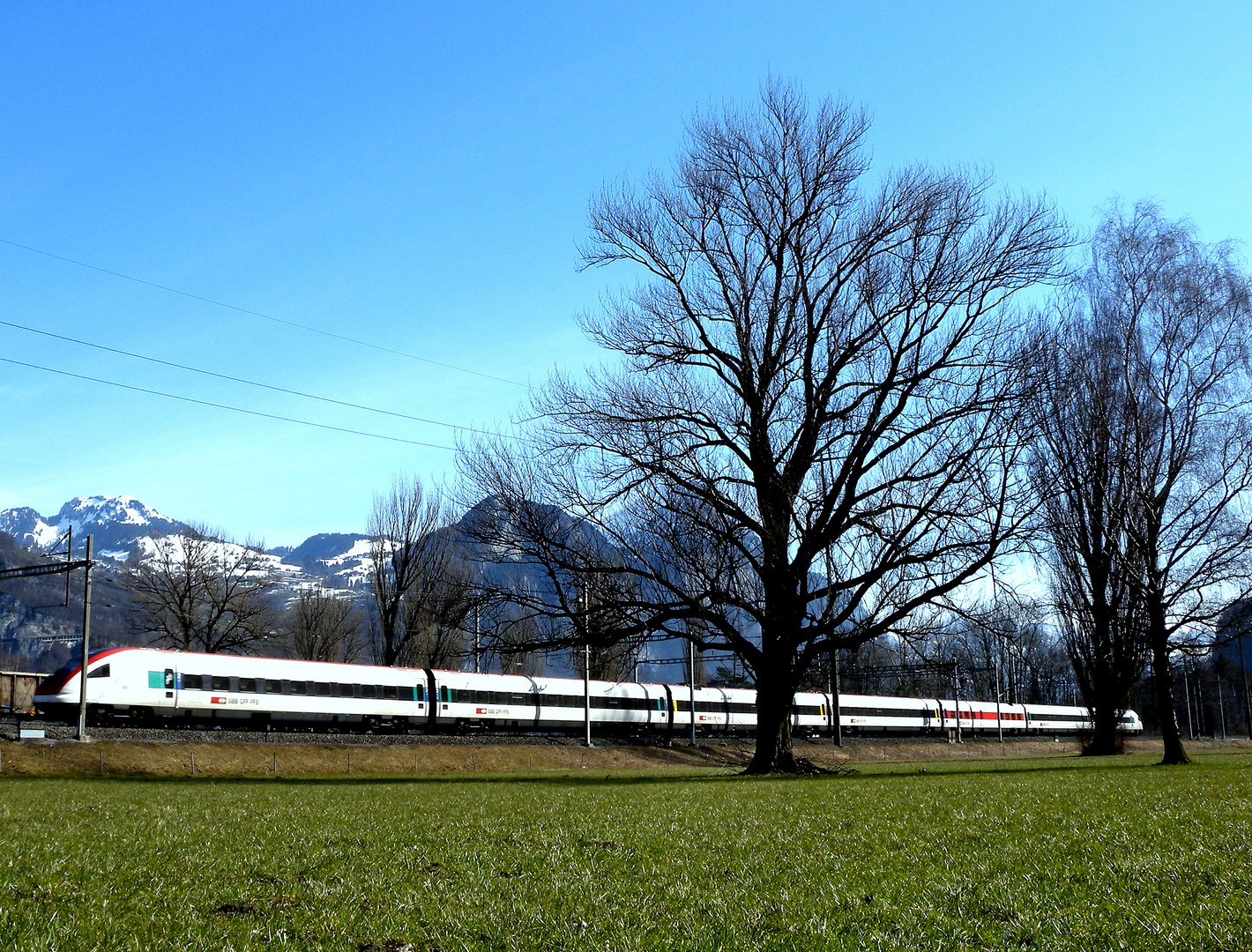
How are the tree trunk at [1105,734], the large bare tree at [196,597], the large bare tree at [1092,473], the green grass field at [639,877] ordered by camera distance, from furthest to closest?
1. the large bare tree at [196,597]
2. the tree trunk at [1105,734]
3. the large bare tree at [1092,473]
4. the green grass field at [639,877]

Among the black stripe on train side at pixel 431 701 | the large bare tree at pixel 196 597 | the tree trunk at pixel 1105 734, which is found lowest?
the tree trunk at pixel 1105 734

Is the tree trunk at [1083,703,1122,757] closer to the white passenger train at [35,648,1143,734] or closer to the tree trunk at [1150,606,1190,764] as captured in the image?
the white passenger train at [35,648,1143,734]

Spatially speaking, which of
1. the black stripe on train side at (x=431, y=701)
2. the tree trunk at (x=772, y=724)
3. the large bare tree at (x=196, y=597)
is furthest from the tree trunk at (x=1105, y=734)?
the large bare tree at (x=196, y=597)

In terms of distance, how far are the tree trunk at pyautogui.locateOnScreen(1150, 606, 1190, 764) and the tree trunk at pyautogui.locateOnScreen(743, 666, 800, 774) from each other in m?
10.9

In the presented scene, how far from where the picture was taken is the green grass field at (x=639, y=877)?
17.2ft

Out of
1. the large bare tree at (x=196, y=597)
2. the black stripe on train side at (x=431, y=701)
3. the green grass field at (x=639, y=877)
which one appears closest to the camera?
the green grass field at (x=639, y=877)

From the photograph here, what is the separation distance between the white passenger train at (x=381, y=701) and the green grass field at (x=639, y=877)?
1106 inches

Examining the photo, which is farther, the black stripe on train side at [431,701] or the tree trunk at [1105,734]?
the black stripe on train side at [431,701]

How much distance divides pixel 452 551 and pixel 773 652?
1398 inches

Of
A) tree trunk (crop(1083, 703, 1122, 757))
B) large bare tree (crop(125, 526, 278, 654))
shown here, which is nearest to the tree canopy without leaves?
large bare tree (crop(125, 526, 278, 654))

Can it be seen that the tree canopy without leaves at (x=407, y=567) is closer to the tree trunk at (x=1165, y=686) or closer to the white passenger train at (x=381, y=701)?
the white passenger train at (x=381, y=701)

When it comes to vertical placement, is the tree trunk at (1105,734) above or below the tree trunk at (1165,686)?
below

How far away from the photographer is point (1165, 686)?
30.1 m

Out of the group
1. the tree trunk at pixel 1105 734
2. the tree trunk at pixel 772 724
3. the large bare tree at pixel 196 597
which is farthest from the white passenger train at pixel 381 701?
the tree trunk at pixel 772 724
